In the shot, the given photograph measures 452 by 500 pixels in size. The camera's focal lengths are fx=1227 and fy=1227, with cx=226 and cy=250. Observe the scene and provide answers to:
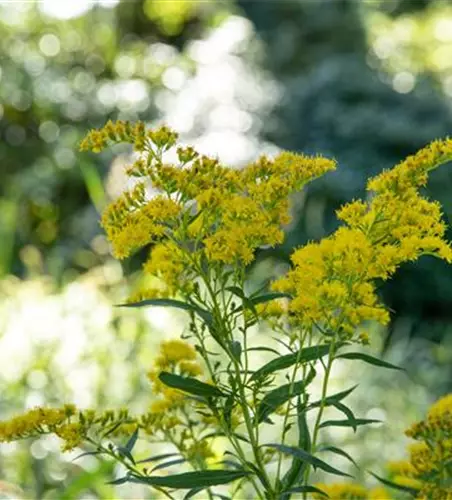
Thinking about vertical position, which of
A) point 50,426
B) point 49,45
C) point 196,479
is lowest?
point 196,479

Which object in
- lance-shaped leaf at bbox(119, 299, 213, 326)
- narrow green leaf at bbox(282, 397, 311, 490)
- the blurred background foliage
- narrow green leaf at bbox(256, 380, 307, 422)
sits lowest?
narrow green leaf at bbox(282, 397, 311, 490)

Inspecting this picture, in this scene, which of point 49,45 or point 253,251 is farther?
point 49,45

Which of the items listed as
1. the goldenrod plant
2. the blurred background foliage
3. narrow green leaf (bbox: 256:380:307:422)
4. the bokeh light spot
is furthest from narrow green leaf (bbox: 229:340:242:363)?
the bokeh light spot

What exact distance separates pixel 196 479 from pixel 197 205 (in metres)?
0.41

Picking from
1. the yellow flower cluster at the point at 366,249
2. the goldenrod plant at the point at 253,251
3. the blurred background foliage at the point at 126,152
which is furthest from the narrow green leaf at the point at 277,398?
the blurred background foliage at the point at 126,152

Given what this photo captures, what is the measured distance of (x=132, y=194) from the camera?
1870 millimetres

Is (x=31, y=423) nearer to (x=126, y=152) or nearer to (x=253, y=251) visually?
(x=253, y=251)

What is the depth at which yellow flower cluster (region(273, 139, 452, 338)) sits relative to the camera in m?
1.79

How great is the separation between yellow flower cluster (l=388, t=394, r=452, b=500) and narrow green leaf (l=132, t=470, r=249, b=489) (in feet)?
1.35

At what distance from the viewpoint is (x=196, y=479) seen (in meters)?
1.83

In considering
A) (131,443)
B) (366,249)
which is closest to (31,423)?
(131,443)

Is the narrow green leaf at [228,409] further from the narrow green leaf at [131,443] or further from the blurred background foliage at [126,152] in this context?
the blurred background foliage at [126,152]

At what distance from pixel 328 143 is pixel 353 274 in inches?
229

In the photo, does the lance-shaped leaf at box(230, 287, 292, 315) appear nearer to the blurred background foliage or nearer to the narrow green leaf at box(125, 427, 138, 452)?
the narrow green leaf at box(125, 427, 138, 452)
